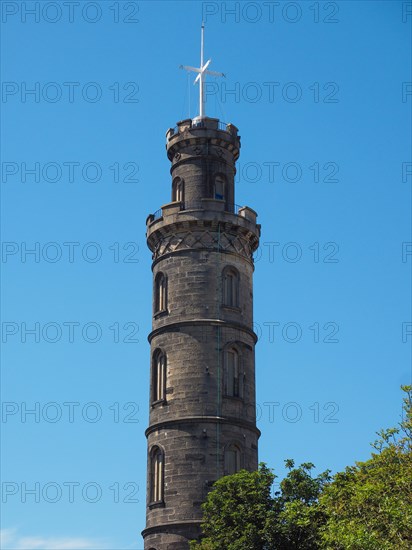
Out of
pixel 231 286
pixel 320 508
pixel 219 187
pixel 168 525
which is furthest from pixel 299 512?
pixel 219 187

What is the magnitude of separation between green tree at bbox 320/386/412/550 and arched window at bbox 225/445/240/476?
10142mm

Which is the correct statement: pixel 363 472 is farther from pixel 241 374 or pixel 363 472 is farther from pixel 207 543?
pixel 241 374

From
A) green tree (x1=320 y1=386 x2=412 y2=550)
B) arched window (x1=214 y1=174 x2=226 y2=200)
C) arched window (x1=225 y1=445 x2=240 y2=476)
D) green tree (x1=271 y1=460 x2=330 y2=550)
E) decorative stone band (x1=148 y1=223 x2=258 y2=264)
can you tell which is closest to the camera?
green tree (x1=320 y1=386 x2=412 y2=550)

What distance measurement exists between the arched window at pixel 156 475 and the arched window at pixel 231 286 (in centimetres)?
853

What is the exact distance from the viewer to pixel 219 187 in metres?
56.3

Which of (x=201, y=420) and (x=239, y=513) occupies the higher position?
(x=201, y=420)

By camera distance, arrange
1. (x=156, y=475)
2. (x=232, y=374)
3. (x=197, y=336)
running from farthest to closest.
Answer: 1. (x=232, y=374)
2. (x=197, y=336)
3. (x=156, y=475)

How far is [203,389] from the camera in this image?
50312mm

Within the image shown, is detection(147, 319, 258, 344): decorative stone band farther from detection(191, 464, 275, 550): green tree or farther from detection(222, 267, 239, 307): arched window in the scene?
detection(191, 464, 275, 550): green tree

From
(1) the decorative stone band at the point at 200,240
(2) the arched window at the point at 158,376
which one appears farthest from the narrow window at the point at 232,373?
(1) the decorative stone band at the point at 200,240

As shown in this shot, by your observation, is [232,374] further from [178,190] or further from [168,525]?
[178,190]

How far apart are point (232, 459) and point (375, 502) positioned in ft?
51.6

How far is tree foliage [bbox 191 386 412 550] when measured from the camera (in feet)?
111

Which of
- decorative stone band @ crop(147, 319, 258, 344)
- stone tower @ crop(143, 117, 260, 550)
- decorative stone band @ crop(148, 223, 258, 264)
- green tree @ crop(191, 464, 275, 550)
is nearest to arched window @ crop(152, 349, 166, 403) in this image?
stone tower @ crop(143, 117, 260, 550)
